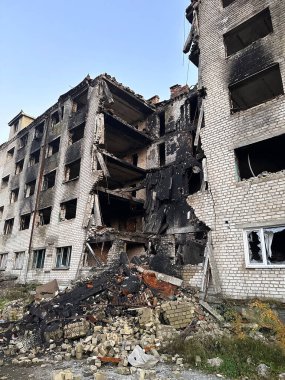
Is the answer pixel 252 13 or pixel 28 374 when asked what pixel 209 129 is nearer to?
pixel 252 13

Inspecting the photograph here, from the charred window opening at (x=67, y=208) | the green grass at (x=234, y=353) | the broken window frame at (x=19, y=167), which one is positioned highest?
the broken window frame at (x=19, y=167)

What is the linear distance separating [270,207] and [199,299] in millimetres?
3622

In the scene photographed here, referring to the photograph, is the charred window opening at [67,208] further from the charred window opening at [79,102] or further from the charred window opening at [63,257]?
the charred window opening at [79,102]

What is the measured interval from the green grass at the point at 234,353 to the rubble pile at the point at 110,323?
2.02 feet

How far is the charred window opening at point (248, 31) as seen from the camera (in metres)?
10.6

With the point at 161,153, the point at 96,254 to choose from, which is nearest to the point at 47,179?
the point at 96,254

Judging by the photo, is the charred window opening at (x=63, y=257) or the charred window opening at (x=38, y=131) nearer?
the charred window opening at (x=63, y=257)

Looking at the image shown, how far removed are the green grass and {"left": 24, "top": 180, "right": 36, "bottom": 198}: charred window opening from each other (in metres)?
18.2

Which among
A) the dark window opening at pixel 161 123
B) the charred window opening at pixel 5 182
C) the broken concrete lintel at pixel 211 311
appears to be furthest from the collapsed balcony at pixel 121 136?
the broken concrete lintel at pixel 211 311

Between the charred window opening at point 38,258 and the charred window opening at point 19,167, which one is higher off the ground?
the charred window opening at point 19,167

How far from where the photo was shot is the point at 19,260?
1917 centimetres

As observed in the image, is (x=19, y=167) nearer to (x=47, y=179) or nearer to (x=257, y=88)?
(x=47, y=179)

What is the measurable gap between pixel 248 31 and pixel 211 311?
10898mm


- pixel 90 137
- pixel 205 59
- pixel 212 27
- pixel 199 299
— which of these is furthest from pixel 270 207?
pixel 90 137
